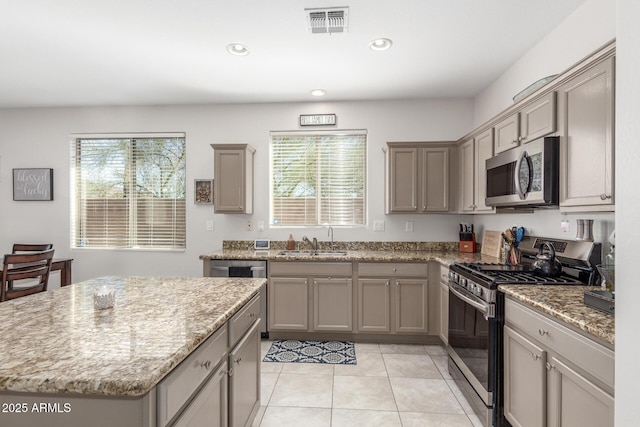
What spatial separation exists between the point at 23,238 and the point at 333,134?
4.25 metres

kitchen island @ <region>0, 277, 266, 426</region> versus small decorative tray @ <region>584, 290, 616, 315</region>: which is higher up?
small decorative tray @ <region>584, 290, 616, 315</region>

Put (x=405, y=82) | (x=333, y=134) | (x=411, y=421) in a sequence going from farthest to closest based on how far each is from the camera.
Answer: (x=333, y=134), (x=405, y=82), (x=411, y=421)

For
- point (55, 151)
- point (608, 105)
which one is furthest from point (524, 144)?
point (55, 151)

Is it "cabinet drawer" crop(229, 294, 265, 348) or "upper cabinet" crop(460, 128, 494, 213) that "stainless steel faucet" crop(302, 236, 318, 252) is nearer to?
"upper cabinet" crop(460, 128, 494, 213)

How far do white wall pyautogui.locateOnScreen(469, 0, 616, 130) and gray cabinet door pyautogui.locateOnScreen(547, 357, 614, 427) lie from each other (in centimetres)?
186

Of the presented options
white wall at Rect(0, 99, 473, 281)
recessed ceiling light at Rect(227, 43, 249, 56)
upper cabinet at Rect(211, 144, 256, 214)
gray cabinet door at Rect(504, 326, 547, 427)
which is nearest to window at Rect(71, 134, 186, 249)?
Answer: white wall at Rect(0, 99, 473, 281)

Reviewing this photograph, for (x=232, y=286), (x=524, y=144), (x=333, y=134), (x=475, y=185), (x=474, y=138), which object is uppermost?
(x=333, y=134)

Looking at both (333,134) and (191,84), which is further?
(333,134)

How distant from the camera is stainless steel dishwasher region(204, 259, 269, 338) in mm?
3393

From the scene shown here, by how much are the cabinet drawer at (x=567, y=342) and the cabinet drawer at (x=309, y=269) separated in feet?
5.59

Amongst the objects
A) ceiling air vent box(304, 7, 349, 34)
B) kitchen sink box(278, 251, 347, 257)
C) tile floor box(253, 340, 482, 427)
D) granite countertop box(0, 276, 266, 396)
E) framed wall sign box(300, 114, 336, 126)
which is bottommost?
tile floor box(253, 340, 482, 427)

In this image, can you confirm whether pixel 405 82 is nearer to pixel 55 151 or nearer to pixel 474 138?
pixel 474 138

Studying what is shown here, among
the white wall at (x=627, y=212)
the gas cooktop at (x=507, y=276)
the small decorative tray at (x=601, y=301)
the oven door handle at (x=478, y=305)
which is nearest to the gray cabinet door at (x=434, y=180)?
the gas cooktop at (x=507, y=276)

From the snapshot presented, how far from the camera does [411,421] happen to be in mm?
2104
